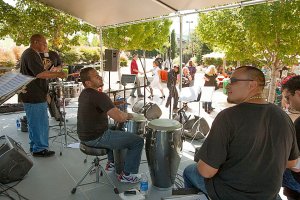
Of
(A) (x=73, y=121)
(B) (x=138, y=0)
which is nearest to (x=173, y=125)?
(B) (x=138, y=0)

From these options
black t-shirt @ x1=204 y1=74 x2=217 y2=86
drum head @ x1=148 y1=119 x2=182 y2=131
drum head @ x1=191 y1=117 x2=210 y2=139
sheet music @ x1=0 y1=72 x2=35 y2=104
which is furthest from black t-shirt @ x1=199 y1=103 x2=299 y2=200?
black t-shirt @ x1=204 y1=74 x2=217 y2=86

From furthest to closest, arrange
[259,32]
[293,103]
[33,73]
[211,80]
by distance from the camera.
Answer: [211,80]
[259,32]
[33,73]
[293,103]

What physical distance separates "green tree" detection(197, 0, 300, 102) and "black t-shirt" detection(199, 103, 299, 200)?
4.17m

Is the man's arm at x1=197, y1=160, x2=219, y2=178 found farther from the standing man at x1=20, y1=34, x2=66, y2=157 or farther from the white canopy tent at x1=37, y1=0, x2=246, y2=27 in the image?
the white canopy tent at x1=37, y1=0, x2=246, y2=27

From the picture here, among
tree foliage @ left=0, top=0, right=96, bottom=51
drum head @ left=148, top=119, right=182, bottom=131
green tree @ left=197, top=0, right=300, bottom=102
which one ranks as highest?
tree foliage @ left=0, top=0, right=96, bottom=51

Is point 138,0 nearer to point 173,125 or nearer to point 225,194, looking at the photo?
point 173,125

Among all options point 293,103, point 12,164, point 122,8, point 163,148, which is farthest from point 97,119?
point 122,8

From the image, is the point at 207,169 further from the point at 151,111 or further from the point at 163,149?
the point at 151,111

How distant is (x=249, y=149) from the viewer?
190 cm

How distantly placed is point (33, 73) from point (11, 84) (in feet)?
4.51

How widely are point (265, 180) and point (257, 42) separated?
4775 mm

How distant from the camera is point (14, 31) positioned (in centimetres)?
831

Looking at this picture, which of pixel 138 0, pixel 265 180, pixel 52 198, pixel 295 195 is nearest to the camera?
pixel 265 180

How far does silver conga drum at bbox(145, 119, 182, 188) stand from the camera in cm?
329
